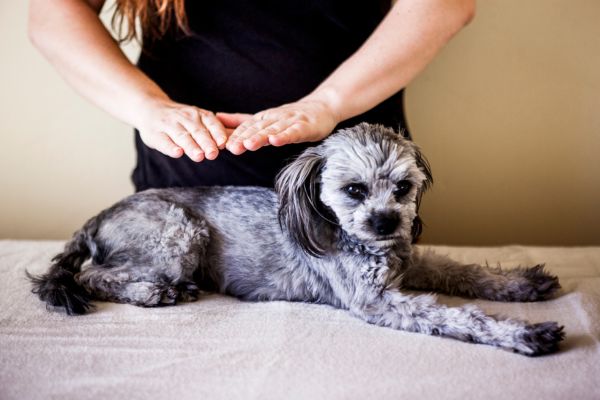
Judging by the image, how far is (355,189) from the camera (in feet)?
5.64

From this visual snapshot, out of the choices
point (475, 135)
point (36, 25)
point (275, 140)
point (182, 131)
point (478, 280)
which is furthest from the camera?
point (475, 135)

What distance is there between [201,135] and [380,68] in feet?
2.12

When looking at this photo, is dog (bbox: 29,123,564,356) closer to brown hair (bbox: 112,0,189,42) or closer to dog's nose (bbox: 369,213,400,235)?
dog's nose (bbox: 369,213,400,235)

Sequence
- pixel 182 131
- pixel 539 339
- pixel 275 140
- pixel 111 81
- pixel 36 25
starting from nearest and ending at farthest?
pixel 539 339, pixel 275 140, pixel 182 131, pixel 111 81, pixel 36 25

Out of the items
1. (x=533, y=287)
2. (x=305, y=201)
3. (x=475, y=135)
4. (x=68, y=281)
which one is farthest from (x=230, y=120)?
(x=475, y=135)

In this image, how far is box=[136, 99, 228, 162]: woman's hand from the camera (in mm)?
1688

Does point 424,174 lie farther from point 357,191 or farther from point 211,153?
point 211,153

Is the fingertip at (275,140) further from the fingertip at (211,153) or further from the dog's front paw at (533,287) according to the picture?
the dog's front paw at (533,287)

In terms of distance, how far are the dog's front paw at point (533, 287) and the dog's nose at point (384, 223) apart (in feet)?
1.58

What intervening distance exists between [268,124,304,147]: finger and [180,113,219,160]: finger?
0.57ft

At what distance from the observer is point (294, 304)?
1.83 m

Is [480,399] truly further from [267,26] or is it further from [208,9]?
[208,9]

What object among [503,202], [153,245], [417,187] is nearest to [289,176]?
[417,187]

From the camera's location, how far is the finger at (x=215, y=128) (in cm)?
172
